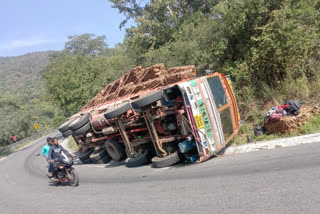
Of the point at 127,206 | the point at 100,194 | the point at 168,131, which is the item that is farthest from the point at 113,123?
the point at 127,206

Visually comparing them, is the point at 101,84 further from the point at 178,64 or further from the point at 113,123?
the point at 113,123

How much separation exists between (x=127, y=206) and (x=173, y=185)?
3.68 ft

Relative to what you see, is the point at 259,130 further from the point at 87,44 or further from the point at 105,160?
the point at 87,44

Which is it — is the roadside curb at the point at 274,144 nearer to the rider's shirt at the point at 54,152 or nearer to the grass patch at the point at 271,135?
the grass patch at the point at 271,135

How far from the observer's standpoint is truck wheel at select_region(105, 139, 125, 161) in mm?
9245

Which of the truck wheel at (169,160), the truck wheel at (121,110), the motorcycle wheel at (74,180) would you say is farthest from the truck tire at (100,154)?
the truck wheel at (169,160)

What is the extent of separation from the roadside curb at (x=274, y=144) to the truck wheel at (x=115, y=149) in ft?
13.1

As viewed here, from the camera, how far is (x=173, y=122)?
24.2 feet

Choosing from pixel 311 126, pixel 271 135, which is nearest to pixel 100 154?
pixel 271 135

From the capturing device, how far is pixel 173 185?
5594 mm

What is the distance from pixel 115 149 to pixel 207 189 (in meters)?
5.15

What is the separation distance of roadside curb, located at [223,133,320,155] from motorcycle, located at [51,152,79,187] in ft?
15.6

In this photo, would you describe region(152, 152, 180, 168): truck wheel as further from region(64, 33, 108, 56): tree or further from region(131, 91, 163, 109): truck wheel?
region(64, 33, 108, 56): tree

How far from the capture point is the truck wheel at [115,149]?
925 centimetres
